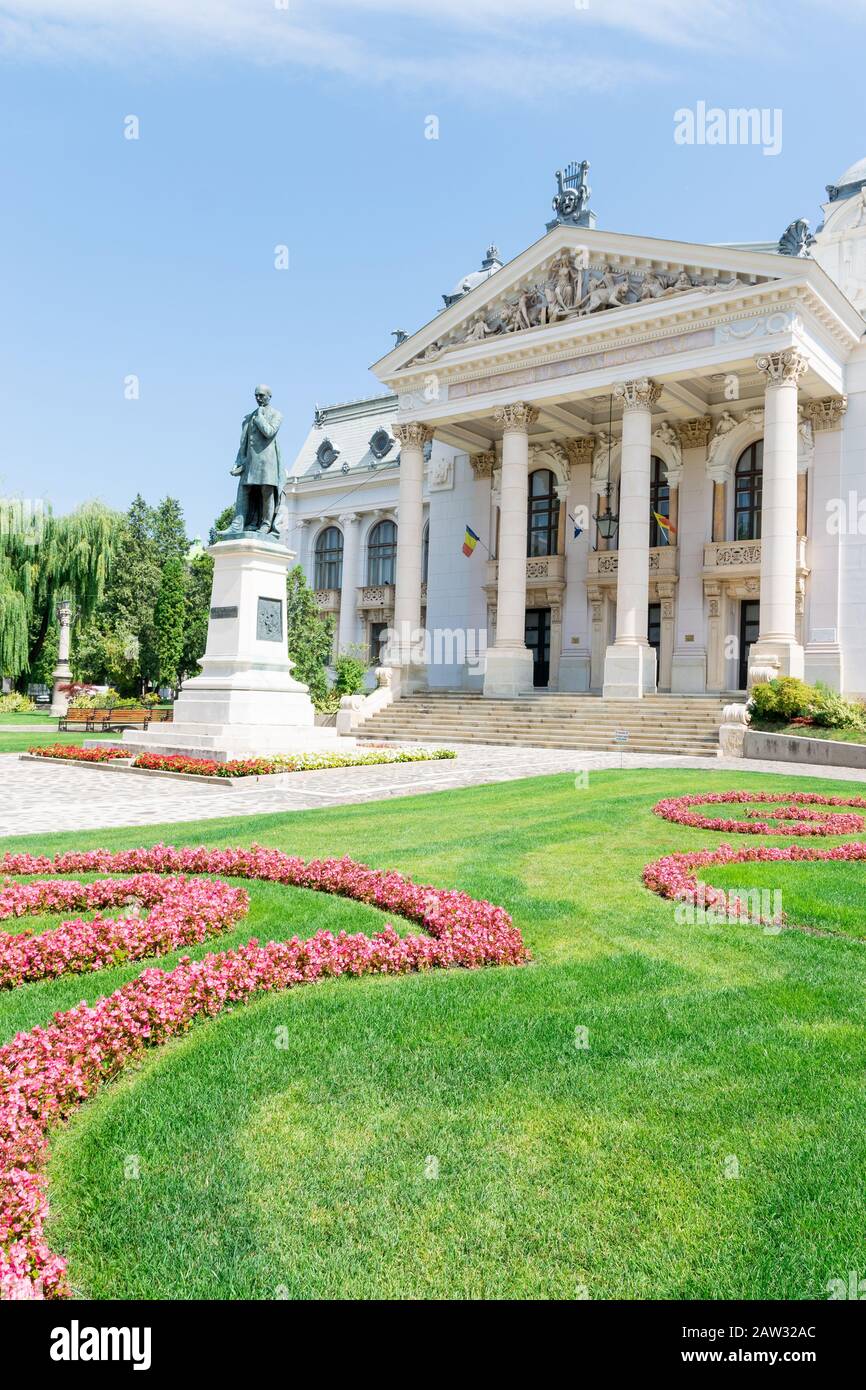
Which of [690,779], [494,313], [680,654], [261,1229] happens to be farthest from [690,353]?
[261,1229]

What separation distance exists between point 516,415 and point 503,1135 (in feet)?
113

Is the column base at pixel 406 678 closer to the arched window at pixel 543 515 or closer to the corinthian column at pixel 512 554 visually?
the corinthian column at pixel 512 554

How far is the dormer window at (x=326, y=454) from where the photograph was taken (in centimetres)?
6028

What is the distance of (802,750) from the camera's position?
Result: 73.6 ft

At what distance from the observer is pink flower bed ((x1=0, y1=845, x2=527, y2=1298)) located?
3.15 meters

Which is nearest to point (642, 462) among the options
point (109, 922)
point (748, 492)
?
point (748, 492)

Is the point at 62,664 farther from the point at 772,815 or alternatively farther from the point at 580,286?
the point at 772,815

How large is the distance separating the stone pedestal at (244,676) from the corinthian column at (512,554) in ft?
43.7

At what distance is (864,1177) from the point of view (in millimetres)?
3529

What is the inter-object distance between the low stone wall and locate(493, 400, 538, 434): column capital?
54.8ft

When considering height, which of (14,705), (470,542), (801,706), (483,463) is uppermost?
(483,463)

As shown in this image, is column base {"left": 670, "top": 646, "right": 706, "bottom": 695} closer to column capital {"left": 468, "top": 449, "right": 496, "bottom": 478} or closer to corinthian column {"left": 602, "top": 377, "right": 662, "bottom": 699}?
corinthian column {"left": 602, "top": 377, "right": 662, "bottom": 699}

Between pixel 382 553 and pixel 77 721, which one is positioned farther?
pixel 382 553

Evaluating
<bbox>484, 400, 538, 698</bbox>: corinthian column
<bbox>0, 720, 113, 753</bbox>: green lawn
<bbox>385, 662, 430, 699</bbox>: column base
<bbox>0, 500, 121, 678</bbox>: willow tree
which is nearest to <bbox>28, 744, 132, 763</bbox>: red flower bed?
<bbox>0, 720, 113, 753</bbox>: green lawn
